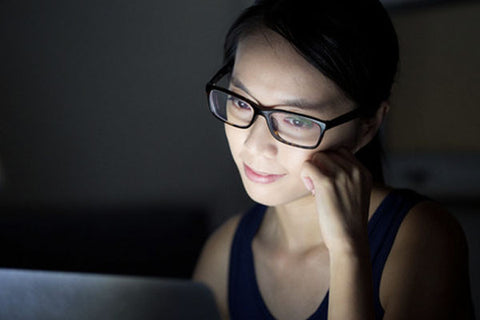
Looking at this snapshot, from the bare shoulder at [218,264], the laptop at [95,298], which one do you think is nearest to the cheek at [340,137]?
the laptop at [95,298]

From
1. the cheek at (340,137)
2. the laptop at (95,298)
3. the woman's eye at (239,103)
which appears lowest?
the laptop at (95,298)

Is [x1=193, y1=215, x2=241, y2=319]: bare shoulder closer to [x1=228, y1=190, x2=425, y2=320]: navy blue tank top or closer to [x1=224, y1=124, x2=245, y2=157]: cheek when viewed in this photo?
[x1=228, y1=190, x2=425, y2=320]: navy blue tank top

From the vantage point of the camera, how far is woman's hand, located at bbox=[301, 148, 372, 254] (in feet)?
2.60

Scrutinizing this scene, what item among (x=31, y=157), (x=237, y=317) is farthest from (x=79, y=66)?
(x=237, y=317)

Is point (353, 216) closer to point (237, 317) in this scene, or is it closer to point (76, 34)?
point (237, 317)

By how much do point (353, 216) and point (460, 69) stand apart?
3.50 ft

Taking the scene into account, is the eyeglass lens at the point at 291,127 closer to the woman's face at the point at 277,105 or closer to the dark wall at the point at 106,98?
the woman's face at the point at 277,105

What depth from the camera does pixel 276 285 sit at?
109 centimetres

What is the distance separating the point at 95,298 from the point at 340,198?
414 mm

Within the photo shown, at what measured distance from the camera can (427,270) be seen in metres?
0.86

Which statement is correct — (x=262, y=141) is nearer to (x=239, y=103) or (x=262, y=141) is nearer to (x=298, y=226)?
(x=239, y=103)

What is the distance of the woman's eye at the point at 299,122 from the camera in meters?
0.80

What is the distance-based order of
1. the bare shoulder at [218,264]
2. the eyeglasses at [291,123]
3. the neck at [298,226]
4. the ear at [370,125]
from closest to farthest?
the eyeglasses at [291,123], the ear at [370,125], the neck at [298,226], the bare shoulder at [218,264]

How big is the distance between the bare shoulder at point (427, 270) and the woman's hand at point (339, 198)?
0.13m
